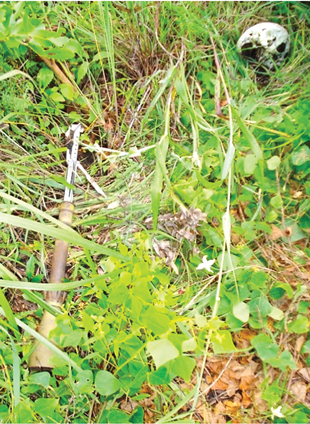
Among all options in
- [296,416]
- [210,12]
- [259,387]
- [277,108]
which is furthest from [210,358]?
[210,12]

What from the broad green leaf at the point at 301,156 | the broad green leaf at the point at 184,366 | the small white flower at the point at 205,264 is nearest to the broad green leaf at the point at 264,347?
the small white flower at the point at 205,264

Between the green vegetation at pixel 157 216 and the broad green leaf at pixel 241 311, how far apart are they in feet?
0.11

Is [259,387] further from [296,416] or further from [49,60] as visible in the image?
[49,60]

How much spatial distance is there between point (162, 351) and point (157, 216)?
55cm

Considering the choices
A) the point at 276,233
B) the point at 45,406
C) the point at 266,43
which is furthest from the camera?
the point at 266,43

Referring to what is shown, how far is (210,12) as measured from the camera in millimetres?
1843

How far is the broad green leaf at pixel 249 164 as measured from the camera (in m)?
1.45

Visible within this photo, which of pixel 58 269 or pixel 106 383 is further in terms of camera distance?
pixel 58 269

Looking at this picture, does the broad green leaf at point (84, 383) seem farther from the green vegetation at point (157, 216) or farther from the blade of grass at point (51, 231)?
the blade of grass at point (51, 231)

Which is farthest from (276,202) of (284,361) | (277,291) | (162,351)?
(162,351)

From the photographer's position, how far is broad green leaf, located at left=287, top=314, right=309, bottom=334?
133cm

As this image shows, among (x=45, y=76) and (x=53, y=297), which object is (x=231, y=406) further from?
(x=45, y=76)

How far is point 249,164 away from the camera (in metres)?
Result: 1.46

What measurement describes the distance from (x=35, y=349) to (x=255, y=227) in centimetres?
84
